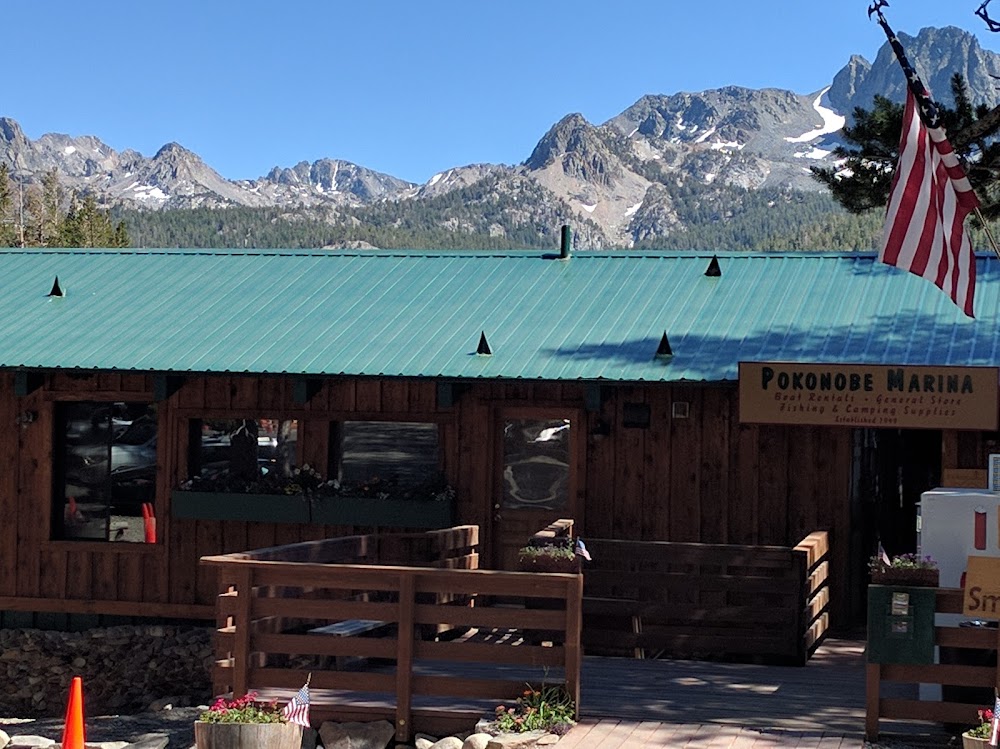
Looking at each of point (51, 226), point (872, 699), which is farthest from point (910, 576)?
point (51, 226)

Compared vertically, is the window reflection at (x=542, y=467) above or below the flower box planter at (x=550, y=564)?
above

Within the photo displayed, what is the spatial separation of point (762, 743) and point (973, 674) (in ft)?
4.83

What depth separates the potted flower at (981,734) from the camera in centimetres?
892

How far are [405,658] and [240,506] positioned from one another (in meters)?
5.78

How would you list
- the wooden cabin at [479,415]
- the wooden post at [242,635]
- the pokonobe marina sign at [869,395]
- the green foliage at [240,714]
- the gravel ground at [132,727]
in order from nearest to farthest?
the green foliage at [240,714] < the wooden post at [242,635] < the gravel ground at [132,727] < the pokonobe marina sign at [869,395] < the wooden cabin at [479,415]

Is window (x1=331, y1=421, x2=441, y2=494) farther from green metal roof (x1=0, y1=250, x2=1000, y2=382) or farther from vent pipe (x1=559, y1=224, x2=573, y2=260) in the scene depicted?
vent pipe (x1=559, y1=224, x2=573, y2=260)

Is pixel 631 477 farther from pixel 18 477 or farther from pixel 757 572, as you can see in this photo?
pixel 18 477

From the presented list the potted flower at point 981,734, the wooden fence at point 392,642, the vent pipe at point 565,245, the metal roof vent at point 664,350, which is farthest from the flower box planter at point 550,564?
the vent pipe at point 565,245

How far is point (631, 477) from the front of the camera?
611 inches

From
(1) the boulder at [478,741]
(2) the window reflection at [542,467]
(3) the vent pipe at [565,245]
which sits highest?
(3) the vent pipe at [565,245]

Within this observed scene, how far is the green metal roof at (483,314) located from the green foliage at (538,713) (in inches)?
187

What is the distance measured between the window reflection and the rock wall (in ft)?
12.5

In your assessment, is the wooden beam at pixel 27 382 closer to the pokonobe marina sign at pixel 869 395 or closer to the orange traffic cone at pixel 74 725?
the orange traffic cone at pixel 74 725

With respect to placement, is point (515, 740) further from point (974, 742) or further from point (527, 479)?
point (527, 479)
